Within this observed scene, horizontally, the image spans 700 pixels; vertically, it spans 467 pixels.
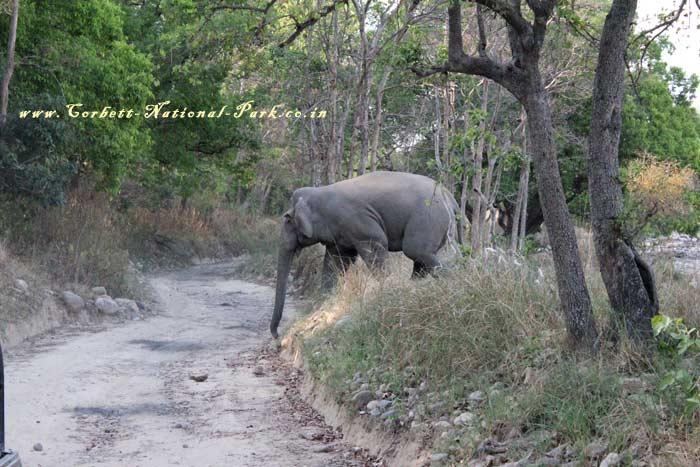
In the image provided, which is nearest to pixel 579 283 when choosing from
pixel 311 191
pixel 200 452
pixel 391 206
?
pixel 200 452

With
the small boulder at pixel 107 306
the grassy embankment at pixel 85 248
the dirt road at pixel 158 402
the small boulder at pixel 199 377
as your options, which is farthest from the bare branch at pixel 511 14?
the small boulder at pixel 107 306

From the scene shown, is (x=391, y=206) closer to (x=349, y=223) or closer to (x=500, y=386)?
(x=349, y=223)

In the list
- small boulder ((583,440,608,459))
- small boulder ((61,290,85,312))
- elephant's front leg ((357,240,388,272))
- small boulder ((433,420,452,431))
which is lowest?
small boulder ((61,290,85,312))

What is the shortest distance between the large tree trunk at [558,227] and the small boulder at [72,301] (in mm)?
11310

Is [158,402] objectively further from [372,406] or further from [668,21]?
[668,21]

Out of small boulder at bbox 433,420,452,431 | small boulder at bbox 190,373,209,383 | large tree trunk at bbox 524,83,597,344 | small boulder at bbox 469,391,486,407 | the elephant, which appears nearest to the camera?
small boulder at bbox 433,420,452,431

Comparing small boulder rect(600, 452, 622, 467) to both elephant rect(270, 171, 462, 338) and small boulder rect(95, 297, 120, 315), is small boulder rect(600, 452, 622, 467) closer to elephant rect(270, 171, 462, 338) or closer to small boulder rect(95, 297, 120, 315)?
elephant rect(270, 171, 462, 338)

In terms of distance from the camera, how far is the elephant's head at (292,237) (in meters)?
14.9

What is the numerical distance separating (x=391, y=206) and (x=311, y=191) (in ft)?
5.09

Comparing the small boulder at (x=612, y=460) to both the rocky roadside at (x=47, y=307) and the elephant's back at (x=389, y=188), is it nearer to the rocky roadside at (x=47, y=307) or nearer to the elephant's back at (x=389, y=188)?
the elephant's back at (x=389, y=188)

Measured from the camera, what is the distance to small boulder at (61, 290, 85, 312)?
1659 centimetres

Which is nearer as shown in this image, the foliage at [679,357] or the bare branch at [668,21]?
the foliage at [679,357]

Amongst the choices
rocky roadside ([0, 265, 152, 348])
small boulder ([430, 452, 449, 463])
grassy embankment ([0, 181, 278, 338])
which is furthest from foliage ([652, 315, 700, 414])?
grassy embankment ([0, 181, 278, 338])

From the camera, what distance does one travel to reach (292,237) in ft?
51.3
